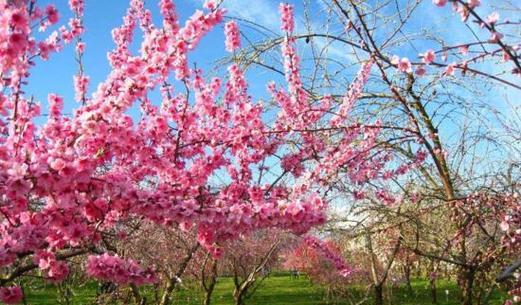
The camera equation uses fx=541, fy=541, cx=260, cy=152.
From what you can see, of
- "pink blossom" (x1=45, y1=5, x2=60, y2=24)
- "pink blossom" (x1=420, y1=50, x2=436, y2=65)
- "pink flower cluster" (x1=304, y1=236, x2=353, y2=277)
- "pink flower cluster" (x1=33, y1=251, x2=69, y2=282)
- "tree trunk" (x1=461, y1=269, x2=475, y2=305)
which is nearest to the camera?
"pink blossom" (x1=420, y1=50, x2=436, y2=65)

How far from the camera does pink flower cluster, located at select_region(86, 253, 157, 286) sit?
393 cm

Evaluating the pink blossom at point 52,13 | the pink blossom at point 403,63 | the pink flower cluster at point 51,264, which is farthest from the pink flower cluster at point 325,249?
the pink blossom at point 52,13

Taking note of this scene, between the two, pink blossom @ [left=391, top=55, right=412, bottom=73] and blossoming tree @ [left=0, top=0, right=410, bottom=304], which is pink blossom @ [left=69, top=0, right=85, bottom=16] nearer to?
blossoming tree @ [left=0, top=0, right=410, bottom=304]

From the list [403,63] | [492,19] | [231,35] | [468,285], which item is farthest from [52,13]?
[468,285]

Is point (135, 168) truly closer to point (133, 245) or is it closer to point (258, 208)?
point (258, 208)

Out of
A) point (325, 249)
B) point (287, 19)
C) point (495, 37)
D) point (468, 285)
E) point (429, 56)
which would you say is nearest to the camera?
point (495, 37)

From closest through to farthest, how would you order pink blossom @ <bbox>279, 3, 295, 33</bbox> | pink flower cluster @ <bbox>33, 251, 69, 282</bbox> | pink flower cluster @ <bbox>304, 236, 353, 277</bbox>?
pink flower cluster @ <bbox>33, 251, 69, 282</bbox>
pink blossom @ <bbox>279, 3, 295, 33</bbox>
pink flower cluster @ <bbox>304, 236, 353, 277</bbox>

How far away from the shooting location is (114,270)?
12.9 feet

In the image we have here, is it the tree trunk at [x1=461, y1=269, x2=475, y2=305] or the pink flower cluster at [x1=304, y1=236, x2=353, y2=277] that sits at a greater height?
the pink flower cluster at [x1=304, y1=236, x2=353, y2=277]

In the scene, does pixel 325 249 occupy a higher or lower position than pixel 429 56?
lower

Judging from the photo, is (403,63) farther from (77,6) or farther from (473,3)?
(77,6)

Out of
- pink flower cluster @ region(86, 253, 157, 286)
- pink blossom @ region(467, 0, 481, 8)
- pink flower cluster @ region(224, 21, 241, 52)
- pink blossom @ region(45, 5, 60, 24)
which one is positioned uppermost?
pink flower cluster @ region(224, 21, 241, 52)

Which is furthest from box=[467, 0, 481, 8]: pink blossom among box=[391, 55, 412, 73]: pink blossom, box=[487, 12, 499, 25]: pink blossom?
box=[391, 55, 412, 73]: pink blossom

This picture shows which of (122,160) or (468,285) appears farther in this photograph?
(468,285)
